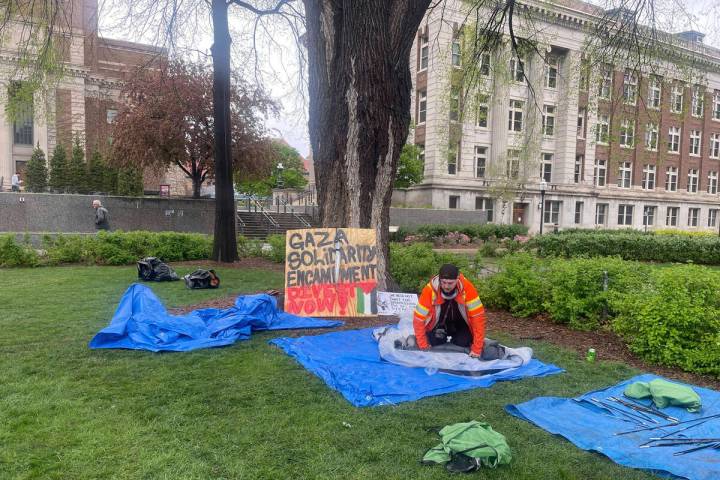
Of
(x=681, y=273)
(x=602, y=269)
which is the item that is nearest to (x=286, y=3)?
(x=602, y=269)

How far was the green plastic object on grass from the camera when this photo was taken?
3.99 metres

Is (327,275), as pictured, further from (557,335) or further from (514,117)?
(514,117)

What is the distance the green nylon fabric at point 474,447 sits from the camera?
10.2 ft

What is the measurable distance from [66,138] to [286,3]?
2729cm

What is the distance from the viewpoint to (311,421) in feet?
12.4

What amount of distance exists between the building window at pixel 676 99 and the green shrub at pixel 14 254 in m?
16.4

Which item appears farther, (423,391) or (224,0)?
(224,0)

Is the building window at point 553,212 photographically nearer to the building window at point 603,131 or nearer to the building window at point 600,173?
the building window at point 600,173

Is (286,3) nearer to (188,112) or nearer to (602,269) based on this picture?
(188,112)

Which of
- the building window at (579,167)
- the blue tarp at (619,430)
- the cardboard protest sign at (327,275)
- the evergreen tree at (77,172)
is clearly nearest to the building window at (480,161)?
the building window at (579,167)

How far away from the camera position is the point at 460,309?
519cm

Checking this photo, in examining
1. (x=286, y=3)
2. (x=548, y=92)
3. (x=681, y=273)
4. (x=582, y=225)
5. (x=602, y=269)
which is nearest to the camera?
(x=681, y=273)

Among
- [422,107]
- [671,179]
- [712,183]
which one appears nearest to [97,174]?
[422,107]

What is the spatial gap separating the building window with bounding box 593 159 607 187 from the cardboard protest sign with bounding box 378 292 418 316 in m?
39.4
